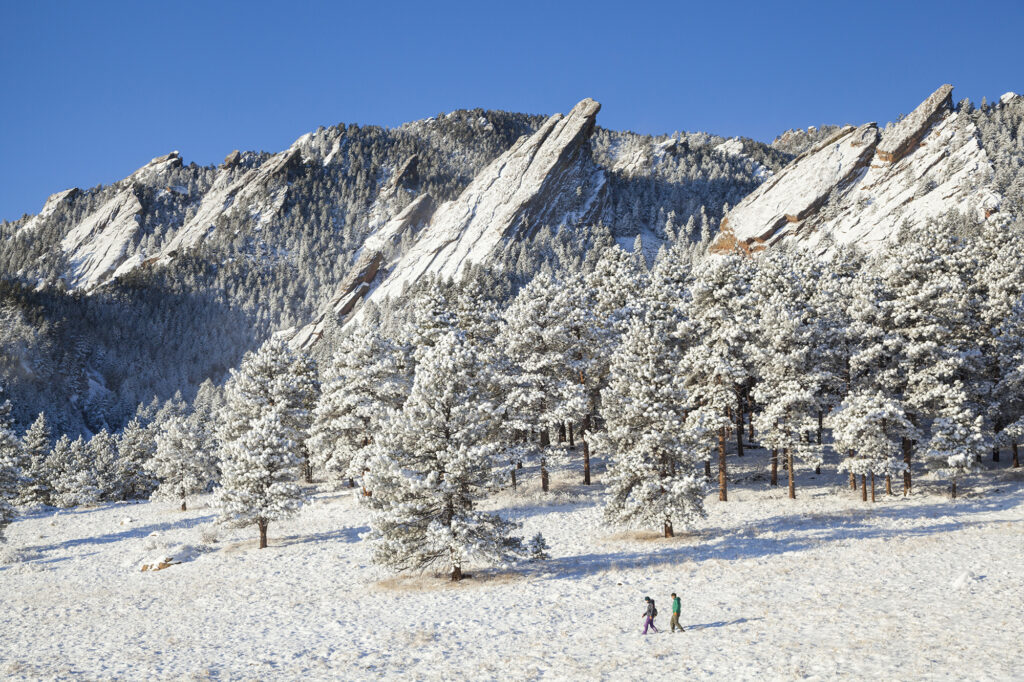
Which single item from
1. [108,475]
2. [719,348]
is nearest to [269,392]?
[719,348]

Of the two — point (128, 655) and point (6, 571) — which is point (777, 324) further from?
point (6, 571)

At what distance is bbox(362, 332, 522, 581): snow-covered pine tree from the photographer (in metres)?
23.3

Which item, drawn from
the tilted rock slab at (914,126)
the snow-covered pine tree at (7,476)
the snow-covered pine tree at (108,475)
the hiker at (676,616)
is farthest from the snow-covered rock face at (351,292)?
the hiker at (676,616)

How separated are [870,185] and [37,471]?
138 m

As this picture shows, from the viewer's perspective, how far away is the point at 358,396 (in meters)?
36.8

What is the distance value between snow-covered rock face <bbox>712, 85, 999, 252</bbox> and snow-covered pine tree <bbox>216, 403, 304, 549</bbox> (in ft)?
344

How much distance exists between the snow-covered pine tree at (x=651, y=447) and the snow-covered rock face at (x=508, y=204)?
406ft

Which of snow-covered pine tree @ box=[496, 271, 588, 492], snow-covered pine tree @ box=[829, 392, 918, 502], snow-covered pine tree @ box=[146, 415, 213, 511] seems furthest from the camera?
snow-covered pine tree @ box=[146, 415, 213, 511]

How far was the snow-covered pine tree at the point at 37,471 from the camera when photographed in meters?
56.3

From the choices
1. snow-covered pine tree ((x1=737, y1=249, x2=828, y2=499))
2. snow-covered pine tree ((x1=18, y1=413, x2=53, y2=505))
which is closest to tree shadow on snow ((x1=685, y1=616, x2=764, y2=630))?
snow-covered pine tree ((x1=737, y1=249, x2=828, y2=499))

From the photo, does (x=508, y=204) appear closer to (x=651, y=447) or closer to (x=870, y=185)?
(x=870, y=185)

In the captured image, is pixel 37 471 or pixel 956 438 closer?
pixel 956 438

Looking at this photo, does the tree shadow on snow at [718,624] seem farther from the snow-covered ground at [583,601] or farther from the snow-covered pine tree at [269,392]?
the snow-covered pine tree at [269,392]

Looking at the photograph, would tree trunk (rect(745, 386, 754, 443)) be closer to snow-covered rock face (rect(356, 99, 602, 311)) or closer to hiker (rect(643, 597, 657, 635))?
hiker (rect(643, 597, 657, 635))
